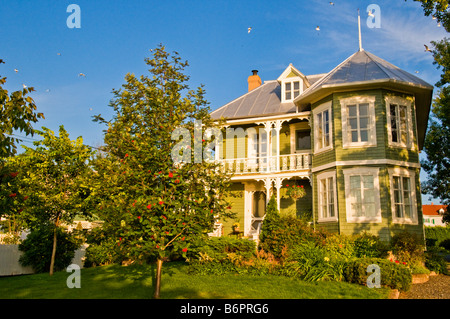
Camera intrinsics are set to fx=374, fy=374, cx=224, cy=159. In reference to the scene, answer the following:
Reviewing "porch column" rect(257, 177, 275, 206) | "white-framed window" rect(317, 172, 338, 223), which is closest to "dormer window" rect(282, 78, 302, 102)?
"porch column" rect(257, 177, 275, 206)

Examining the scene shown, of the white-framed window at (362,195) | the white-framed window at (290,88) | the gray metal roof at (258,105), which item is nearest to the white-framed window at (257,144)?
the gray metal roof at (258,105)

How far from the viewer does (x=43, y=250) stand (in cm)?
1569

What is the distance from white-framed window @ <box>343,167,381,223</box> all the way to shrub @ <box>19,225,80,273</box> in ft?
38.9

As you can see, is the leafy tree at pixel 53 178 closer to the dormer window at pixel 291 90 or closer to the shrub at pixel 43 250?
the shrub at pixel 43 250

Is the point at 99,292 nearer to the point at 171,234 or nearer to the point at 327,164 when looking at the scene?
the point at 171,234

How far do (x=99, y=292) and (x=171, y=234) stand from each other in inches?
127

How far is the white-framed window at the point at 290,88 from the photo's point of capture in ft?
64.8

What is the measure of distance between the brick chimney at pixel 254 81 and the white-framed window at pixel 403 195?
1180 cm

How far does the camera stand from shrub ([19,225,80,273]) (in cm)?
1566

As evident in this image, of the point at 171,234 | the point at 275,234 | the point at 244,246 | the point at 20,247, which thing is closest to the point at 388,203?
the point at 275,234
